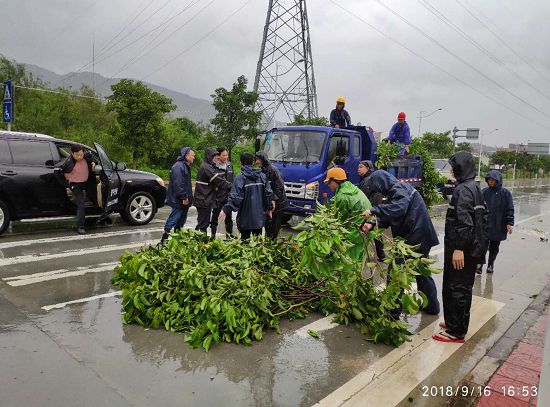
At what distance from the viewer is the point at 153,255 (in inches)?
209

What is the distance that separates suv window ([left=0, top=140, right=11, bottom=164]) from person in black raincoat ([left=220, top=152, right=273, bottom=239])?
4.30m

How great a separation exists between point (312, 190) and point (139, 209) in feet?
12.6

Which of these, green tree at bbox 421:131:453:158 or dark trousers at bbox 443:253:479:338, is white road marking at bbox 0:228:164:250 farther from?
green tree at bbox 421:131:453:158

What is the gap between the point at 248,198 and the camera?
6.51m

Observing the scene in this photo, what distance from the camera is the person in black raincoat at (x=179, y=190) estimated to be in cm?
739

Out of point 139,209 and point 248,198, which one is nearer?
point 248,198

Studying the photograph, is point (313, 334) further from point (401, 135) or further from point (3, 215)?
point (401, 135)

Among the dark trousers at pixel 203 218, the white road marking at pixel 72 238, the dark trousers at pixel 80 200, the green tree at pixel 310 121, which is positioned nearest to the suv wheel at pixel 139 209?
the white road marking at pixel 72 238

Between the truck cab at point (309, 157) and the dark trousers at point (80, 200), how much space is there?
4031mm

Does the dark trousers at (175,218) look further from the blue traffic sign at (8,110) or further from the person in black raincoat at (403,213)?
the blue traffic sign at (8,110)

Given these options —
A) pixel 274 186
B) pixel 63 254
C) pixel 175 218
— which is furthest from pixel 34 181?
pixel 274 186

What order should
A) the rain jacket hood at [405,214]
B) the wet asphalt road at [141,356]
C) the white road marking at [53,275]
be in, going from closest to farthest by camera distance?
1. the wet asphalt road at [141,356]
2. the rain jacket hood at [405,214]
3. the white road marking at [53,275]

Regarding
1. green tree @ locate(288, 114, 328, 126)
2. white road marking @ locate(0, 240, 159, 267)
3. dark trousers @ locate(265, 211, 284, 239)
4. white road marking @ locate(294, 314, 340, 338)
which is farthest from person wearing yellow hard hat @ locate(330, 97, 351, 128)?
green tree @ locate(288, 114, 328, 126)

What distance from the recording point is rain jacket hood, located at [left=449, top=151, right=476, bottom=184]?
4.38 metres
